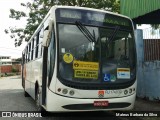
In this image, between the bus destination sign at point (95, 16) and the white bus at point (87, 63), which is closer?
the white bus at point (87, 63)

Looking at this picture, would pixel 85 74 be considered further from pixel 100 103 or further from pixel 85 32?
pixel 85 32

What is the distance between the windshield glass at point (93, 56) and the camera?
802cm

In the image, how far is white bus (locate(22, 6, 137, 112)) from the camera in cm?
793

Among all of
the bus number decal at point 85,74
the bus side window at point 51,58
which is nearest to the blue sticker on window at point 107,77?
the bus number decal at point 85,74

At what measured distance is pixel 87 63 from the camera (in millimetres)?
8141

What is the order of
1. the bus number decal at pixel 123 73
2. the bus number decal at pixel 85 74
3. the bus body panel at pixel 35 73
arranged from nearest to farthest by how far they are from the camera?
the bus number decal at pixel 85 74 < the bus number decal at pixel 123 73 < the bus body panel at pixel 35 73

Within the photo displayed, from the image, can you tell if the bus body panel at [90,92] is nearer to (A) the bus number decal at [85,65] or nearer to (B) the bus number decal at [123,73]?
(B) the bus number decal at [123,73]

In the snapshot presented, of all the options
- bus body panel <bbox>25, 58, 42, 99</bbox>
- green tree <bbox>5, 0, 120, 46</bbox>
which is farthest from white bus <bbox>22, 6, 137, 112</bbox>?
green tree <bbox>5, 0, 120, 46</bbox>

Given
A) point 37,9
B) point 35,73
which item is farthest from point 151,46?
point 37,9

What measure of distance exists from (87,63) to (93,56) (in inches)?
9.8

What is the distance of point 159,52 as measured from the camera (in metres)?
13.2

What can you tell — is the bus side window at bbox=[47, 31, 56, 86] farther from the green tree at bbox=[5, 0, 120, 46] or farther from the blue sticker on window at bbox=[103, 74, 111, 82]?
the green tree at bbox=[5, 0, 120, 46]

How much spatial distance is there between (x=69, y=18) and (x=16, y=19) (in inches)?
1323

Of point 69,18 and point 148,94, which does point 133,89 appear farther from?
point 148,94
